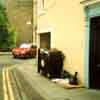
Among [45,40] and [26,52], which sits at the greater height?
[45,40]

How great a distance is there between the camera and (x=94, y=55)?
35.0 feet

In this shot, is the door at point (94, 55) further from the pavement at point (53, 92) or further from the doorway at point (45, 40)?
the doorway at point (45, 40)

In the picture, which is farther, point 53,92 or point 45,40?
point 45,40

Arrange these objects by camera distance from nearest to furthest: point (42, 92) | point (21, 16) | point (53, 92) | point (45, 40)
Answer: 1. point (53, 92)
2. point (42, 92)
3. point (45, 40)
4. point (21, 16)

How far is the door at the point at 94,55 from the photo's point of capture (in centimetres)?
1055

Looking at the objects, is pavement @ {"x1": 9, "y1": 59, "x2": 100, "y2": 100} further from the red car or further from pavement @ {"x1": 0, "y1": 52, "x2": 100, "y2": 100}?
the red car

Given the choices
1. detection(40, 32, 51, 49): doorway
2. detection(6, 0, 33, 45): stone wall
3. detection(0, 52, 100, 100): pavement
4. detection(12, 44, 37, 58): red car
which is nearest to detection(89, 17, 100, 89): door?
detection(0, 52, 100, 100): pavement

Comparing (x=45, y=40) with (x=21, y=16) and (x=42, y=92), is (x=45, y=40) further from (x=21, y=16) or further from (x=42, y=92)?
(x=21, y=16)

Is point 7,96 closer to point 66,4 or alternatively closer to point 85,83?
point 85,83

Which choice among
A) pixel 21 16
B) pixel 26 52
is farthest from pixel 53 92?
pixel 21 16

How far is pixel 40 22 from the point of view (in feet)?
64.0

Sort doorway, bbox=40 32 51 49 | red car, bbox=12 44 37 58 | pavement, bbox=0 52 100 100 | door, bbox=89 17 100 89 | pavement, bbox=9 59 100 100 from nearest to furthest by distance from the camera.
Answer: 1. pavement, bbox=9 59 100 100
2. pavement, bbox=0 52 100 100
3. door, bbox=89 17 100 89
4. doorway, bbox=40 32 51 49
5. red car, bbox=12 44 37 58

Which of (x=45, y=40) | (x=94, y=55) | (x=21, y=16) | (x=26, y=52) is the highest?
(x=21, y=16)

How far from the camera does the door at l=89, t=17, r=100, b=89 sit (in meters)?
10.6
